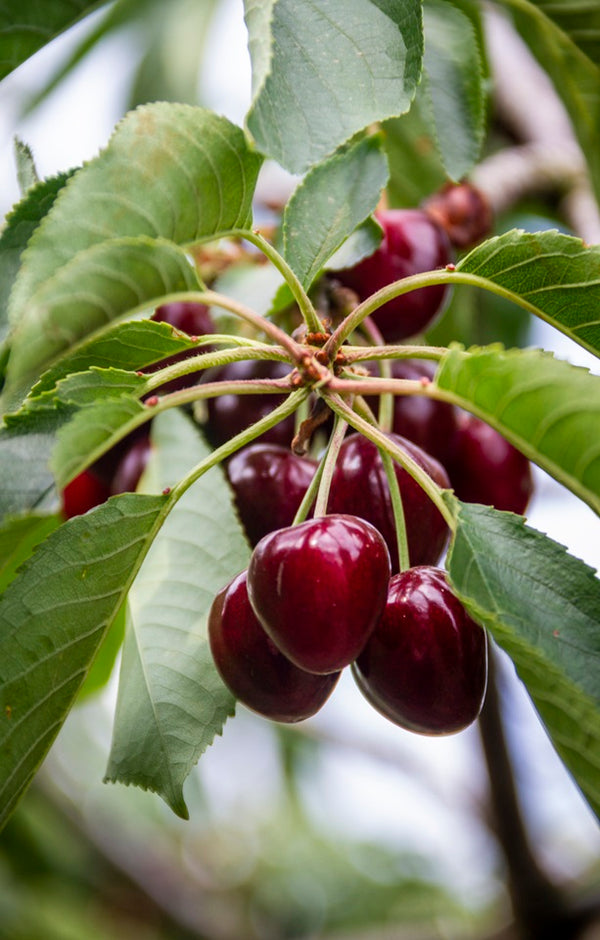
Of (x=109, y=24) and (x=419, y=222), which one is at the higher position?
(x=109, y=24)

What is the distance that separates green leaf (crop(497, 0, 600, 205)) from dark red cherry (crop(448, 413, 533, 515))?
1.81 feet

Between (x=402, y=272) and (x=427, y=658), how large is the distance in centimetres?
44

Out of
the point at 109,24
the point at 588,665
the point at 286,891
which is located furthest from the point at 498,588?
the point at 286,891

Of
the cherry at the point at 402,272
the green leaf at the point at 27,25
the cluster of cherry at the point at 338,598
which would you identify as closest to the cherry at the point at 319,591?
the cluster of cherry at the point at 338,598

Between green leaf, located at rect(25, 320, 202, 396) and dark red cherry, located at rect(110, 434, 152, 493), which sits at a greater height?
green leaf, located at rect(25, 320, 202, 396)

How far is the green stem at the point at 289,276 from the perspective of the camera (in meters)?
0.67

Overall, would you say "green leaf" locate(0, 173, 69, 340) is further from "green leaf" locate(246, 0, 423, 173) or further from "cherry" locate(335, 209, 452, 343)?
"cherry" locate(335, 209, 452, 343)

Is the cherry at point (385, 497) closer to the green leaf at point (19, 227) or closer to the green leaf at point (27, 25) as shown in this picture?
the green leaf at point (19, 227)

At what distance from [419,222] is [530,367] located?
0.49 meters

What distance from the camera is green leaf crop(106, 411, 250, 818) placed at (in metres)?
0.73

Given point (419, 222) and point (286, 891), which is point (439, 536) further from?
point (286, 891)

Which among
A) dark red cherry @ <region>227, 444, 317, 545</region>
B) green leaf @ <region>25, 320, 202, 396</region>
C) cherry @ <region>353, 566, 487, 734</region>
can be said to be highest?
green leaf @ <region>25, 320, 202, 396</region>

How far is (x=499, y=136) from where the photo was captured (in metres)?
1.91

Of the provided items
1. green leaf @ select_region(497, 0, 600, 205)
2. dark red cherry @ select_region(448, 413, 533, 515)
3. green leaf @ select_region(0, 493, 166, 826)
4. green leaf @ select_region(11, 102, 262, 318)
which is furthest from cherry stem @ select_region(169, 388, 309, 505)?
green leaf @ select_region(497, 0, 600, 205)
